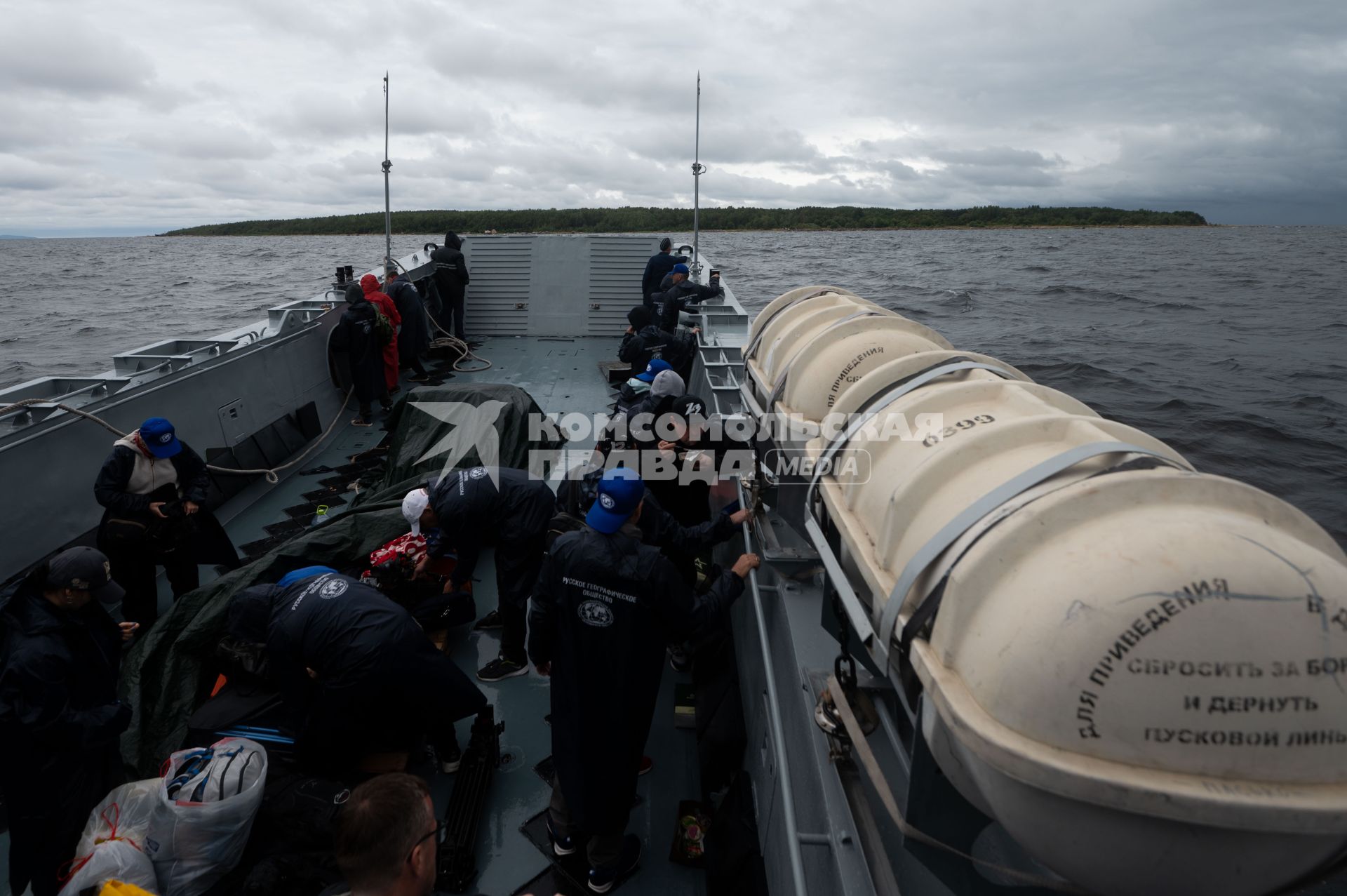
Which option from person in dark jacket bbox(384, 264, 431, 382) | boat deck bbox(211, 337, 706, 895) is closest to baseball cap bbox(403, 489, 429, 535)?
boat deck bbox(211, 337, 706, 895)

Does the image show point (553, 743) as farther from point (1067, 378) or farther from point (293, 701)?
point (1067, 378)

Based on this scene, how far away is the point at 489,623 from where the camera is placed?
413cm

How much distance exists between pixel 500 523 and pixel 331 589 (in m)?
0.86

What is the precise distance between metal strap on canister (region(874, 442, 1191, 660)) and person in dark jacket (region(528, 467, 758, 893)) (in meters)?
1.23

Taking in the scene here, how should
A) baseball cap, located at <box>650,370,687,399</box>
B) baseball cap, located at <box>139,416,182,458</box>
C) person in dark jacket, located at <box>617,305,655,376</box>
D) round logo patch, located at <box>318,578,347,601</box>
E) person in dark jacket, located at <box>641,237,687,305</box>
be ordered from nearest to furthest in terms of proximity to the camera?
1. round logo patch, located at <box>318,578,347,601</box>
2. baseball cap, located at <box>139,416,182,458</box>
3. baseball cap, located at <box>650,370,687,399</box>
4. person in dark jacket, located at <box>617,305,655,376</box>
5. person in dark jacket, located at <box>641,237,687,305</box>

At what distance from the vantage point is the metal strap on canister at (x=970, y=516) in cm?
142

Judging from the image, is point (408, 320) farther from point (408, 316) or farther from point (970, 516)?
point (970, 516)

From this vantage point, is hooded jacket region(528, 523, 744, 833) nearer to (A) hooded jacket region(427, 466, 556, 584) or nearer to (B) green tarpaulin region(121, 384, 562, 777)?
(A) hooded jacket region(427, 466, 556, 584)

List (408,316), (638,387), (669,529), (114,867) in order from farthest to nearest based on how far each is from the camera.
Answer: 1. (408,316)
2. (638,387)
3. (669,529)
4. (114,867)

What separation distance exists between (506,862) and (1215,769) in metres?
2.44

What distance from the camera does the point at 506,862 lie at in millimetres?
2814

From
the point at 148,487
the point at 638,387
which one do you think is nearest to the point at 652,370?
the point at 638,387

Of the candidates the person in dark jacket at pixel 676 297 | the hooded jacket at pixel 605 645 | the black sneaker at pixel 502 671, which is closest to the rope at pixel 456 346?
the person in dark jacket at pixel 676 297

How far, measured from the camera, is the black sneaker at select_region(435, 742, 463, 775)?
3.17m
